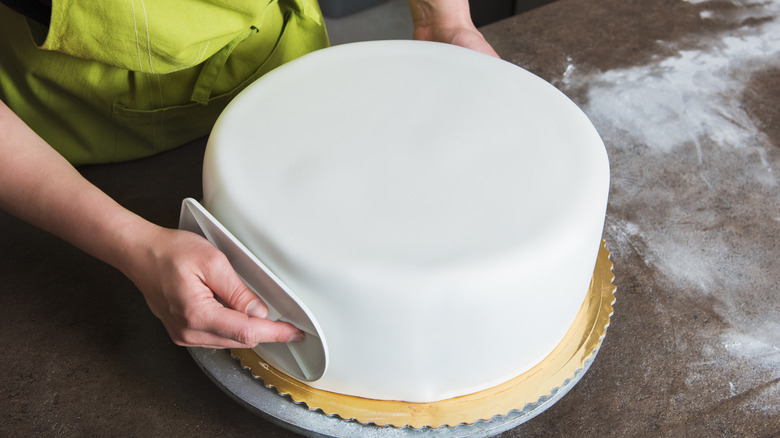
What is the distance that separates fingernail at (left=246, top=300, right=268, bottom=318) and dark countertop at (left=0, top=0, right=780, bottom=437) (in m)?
0.19

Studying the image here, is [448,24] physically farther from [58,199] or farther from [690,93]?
[58,199]

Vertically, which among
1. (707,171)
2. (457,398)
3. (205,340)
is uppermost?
(205,340)

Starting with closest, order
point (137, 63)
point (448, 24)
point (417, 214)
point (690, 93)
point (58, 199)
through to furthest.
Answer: point (417, 214)
point (58, 199)
point (137, 63)
point (448, 24)
point (690, 93)

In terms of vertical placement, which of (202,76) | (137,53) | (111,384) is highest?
(137,53)

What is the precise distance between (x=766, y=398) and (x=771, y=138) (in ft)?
1.88

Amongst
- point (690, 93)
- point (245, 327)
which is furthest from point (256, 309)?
point (690, 93)

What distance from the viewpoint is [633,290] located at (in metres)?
1.01

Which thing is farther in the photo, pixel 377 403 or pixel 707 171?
pixel 707 171

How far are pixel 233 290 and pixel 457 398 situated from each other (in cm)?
27

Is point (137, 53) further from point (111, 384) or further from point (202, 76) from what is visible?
point (111, 384)

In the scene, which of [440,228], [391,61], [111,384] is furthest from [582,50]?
[111,384]

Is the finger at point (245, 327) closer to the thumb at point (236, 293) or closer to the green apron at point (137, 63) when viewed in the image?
the thumb at point (236, 293)

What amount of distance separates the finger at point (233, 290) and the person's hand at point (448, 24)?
0.59 meters

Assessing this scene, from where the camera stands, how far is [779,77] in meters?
1.39
